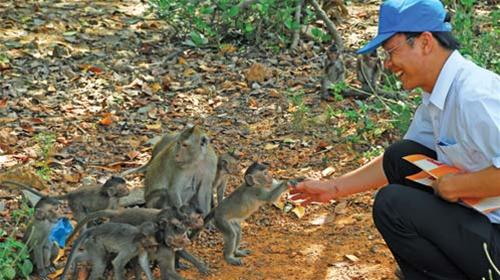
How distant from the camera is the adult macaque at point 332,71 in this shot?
10.0 m

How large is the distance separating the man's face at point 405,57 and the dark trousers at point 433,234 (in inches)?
28.8

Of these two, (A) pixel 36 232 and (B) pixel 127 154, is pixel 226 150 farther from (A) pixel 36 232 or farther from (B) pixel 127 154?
(A) pixel 36 232

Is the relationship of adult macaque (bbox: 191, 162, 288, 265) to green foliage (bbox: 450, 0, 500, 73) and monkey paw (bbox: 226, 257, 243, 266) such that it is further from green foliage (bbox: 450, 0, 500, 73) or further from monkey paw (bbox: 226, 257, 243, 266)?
green foliage (bbox: 450, 0, 500, 73)

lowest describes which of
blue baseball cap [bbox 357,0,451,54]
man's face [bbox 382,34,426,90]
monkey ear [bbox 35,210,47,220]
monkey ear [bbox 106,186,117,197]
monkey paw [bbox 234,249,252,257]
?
monkey paw [bbox 234,249,252,257]

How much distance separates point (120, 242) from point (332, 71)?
4816mm

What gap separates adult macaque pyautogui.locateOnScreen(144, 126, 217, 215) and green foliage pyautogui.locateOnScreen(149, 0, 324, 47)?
391 centimetres

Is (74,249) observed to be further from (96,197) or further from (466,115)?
(466,115)

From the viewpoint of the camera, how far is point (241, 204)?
671cm

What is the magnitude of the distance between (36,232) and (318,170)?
2964mm

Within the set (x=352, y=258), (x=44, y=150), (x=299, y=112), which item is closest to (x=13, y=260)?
(x=44, y=150)

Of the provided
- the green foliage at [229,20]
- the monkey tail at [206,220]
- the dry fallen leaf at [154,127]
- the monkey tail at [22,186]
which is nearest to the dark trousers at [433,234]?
the monkey tail at [206,220]

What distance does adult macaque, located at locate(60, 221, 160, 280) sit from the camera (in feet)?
19.2

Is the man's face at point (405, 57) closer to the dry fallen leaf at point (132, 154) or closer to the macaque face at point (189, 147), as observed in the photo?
the macaque face at point (189, 147)

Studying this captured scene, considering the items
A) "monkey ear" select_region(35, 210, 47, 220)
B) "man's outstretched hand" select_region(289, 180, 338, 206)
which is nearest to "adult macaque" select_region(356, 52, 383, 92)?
"man's outstretched hand" select_region(289, 180, 338, 206)
